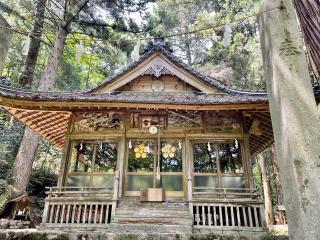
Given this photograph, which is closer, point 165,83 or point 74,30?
point 165,83

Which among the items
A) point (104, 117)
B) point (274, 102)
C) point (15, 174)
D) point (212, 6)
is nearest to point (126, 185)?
point (104, 117)

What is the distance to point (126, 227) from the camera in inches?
290

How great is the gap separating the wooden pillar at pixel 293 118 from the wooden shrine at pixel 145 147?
16.2 feet

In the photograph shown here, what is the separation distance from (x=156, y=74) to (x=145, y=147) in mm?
2862

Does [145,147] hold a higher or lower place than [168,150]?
higher

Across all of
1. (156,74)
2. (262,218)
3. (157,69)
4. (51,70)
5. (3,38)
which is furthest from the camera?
(51,70)

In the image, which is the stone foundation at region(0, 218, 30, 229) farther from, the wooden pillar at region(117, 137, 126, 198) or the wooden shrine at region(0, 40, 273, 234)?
the wooden pillar at region(117, 137, 126, 198)

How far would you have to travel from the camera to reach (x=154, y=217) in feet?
24.6

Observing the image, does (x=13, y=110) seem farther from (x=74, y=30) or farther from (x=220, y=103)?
(x=74, y=30)

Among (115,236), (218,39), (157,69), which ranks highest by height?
(218,39)

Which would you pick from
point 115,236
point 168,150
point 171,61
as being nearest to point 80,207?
point 115,236

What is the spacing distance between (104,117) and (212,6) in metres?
20.5

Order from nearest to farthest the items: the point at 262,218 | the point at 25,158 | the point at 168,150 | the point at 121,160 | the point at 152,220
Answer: the point at 262,218
the point at 152,220
the point at 121,160
the point at 168,150
the point at 25,158

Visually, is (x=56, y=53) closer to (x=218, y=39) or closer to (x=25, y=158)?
(x=25, y=158)
